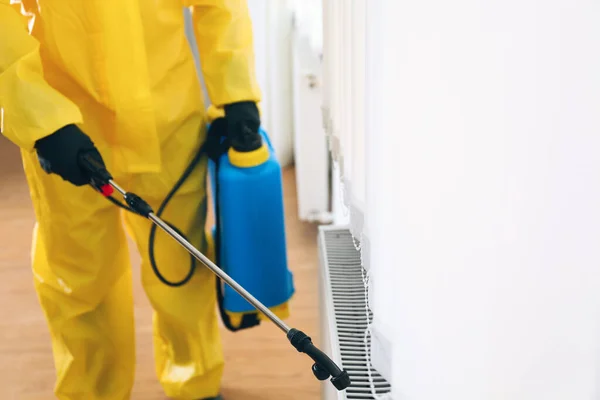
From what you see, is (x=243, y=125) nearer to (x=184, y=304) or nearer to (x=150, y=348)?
(x=184, y=304)

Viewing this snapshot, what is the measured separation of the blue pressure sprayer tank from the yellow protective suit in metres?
0.11

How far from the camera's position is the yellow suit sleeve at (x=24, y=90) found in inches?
45.3

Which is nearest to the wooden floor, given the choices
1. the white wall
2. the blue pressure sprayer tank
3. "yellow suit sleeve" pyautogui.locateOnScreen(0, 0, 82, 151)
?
the blue pressure sprayer tank

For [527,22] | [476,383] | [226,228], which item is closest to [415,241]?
[476,383]

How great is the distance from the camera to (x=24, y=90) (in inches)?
45.3

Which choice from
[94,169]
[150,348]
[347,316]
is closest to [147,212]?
[94,169]

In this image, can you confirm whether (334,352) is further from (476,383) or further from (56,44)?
(56,44)

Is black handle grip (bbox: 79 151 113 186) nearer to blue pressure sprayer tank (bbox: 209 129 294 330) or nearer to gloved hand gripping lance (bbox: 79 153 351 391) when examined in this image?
gloved hand gripping lance (bbox: 79 153 351 391)

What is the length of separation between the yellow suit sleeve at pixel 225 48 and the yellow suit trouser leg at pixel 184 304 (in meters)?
0.19

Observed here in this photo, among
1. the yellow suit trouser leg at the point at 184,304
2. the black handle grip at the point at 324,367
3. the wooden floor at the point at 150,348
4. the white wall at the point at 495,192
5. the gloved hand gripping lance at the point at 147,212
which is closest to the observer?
the white wall at the point at 495,192

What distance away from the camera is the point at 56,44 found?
3.97 ft

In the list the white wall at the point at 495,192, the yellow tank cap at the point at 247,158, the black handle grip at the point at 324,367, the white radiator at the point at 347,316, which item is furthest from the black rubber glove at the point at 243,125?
the white wall at the point at 495,192

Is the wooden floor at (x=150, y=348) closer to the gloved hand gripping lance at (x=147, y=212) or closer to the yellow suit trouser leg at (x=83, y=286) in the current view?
the yellow suit trouser leg at (x=83, y=286)

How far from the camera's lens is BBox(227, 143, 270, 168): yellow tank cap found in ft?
4.38
